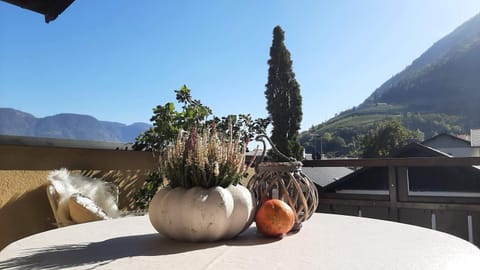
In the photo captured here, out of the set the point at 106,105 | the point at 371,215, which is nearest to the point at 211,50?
the point at 106,105

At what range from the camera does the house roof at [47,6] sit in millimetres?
1897

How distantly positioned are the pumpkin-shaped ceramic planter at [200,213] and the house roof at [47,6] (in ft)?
5.27

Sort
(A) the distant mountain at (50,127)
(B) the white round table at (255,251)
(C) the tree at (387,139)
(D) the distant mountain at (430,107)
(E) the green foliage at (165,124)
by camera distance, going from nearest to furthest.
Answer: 1. (B) the white round table at (255,251)
2. (A) the distant mountain at (50,127)
3. (E) the green foliage at (165,124)
4. (C) the tree at (387,139)
5. (D) the distant mountain at (430,107)

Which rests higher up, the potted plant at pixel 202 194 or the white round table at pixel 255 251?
the potted plant at pixel 202 194

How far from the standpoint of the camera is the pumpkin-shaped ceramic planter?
0.92 meters

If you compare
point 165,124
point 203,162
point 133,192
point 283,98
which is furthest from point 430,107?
point 203,162

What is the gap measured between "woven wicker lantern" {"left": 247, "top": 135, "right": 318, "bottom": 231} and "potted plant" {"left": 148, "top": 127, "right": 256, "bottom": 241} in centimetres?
11

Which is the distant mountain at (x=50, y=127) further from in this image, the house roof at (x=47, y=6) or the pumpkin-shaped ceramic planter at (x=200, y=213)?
the pumpkin-shaped ceramic planter at (x=200, y=213)

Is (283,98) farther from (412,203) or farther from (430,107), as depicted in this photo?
(430,107)

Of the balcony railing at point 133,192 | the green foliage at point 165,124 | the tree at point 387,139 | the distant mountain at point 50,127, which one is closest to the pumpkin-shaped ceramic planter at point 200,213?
the balcony railing at point 133,192

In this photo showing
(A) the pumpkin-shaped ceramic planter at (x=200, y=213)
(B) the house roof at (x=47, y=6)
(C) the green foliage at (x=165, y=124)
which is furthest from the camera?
(C) the green foliage at (x=165, y=124)

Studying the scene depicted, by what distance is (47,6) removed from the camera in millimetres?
1953

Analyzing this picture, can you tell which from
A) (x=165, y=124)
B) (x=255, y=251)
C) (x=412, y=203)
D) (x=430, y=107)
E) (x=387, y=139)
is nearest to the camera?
(x=255, y=251)

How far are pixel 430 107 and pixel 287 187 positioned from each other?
48.6 meters
